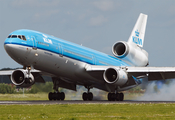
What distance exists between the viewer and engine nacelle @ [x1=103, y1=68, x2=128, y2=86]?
2708 centimetres

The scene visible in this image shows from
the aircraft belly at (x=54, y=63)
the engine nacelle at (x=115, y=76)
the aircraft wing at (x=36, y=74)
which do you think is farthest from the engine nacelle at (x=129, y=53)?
the aircraft wing at (x=36, y=74)

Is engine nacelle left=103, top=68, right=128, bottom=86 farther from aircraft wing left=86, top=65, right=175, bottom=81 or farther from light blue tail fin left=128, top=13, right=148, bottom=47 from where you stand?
light blue tail fin left=128, top=13, right=148, bottom=47

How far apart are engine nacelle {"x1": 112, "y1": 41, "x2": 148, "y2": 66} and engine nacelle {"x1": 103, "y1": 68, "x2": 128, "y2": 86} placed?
21.7 ft

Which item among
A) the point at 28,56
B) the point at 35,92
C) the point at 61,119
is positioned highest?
the point at 28,56

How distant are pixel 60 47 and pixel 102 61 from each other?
20.3 feet

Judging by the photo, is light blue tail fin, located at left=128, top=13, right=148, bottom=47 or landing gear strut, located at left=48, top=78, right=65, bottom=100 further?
light blue tail fin, located at left=128, top=13, right=148, bottom=47

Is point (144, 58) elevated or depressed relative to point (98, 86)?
elevated

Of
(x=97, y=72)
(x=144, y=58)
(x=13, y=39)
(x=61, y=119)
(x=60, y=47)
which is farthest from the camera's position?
(x=144, y=58)

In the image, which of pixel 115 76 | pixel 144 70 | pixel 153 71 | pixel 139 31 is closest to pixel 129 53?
pixel 139 31

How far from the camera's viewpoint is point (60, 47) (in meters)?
26.6

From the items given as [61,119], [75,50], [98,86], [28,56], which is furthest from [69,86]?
[61,119]

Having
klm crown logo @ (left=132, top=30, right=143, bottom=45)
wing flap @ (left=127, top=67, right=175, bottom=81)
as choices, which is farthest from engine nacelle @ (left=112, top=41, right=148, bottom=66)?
wing flap @ (left=127, top=67, right=175, bottom=81)

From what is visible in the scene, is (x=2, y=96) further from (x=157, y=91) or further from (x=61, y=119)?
(x=61, y=119)

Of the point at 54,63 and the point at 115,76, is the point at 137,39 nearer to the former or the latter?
the point at 115,76
